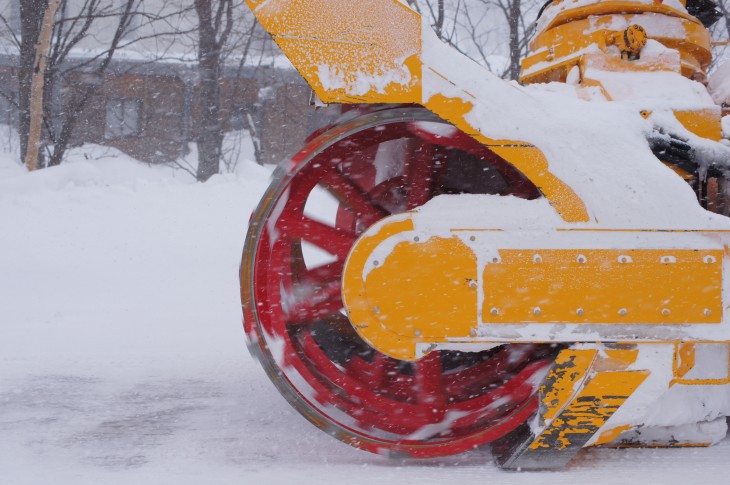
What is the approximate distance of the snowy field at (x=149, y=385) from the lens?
2.02 m

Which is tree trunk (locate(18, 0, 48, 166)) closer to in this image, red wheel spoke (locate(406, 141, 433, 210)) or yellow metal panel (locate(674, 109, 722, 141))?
red wheel spoke (locate(406, 141, 433, 210))

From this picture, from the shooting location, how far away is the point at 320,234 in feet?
7.27

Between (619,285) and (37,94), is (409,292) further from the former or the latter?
(37,94)

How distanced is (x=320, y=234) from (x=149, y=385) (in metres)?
1.25

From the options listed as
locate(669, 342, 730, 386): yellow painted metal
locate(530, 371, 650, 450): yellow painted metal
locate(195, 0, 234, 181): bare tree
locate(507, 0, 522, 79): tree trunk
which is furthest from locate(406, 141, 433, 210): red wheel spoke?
locate(195, 0, 234, 181): bare tree

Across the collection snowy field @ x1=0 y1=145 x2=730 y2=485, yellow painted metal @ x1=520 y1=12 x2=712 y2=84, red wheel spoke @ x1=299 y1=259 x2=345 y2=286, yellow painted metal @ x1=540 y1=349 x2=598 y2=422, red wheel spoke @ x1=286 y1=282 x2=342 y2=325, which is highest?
yellow painted metal @ x1=520 y1=12 x2=712 y2=84

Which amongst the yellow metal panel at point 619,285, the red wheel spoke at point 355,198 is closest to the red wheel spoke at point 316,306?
the red wheel spoke at point 355,198

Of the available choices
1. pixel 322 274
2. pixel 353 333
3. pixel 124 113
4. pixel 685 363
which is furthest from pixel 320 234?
pixel 124 113

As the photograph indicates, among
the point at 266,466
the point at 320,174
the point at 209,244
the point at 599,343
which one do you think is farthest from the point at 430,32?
the point at 209,244

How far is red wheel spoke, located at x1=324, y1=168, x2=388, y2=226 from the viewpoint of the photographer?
7.75ft

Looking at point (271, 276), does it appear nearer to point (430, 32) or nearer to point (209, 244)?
point (430, 32)

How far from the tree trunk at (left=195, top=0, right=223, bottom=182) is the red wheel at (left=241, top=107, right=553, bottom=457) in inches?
426

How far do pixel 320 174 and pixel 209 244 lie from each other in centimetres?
430

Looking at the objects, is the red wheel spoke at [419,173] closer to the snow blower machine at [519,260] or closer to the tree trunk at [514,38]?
the snow blower machine at [519,260]
